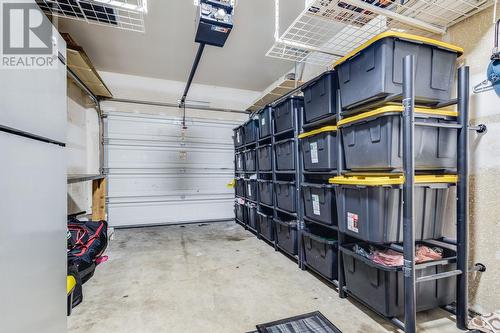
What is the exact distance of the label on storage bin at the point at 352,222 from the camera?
1.77 m

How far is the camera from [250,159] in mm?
4363

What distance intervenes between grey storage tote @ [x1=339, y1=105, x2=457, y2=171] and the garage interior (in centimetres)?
1

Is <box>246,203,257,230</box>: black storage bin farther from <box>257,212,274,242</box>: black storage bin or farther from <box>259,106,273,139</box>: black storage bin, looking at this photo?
<box>259,106,273,139</box>: black storage bin

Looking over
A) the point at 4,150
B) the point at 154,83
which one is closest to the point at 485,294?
the point at 4,150

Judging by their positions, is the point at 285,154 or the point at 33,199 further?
the point at 285,154

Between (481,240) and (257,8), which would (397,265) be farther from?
(257,8)

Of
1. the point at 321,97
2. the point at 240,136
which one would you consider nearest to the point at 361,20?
the point at 321,97

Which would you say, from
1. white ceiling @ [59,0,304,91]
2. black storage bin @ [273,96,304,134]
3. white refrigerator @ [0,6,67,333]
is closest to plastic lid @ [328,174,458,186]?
black storage bin @ [273,96,304,134]

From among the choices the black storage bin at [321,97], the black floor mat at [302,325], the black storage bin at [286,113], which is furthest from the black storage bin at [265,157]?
the black floor mat at [302,325]

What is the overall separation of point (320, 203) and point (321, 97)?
1.01 m

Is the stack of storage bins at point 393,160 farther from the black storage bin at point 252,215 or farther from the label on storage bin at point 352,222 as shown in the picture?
the black storage bin at point 252,215

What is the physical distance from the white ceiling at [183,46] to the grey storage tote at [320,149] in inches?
64.4

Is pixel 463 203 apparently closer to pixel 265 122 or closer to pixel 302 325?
pixel 302 325

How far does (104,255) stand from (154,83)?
11.3 ft
